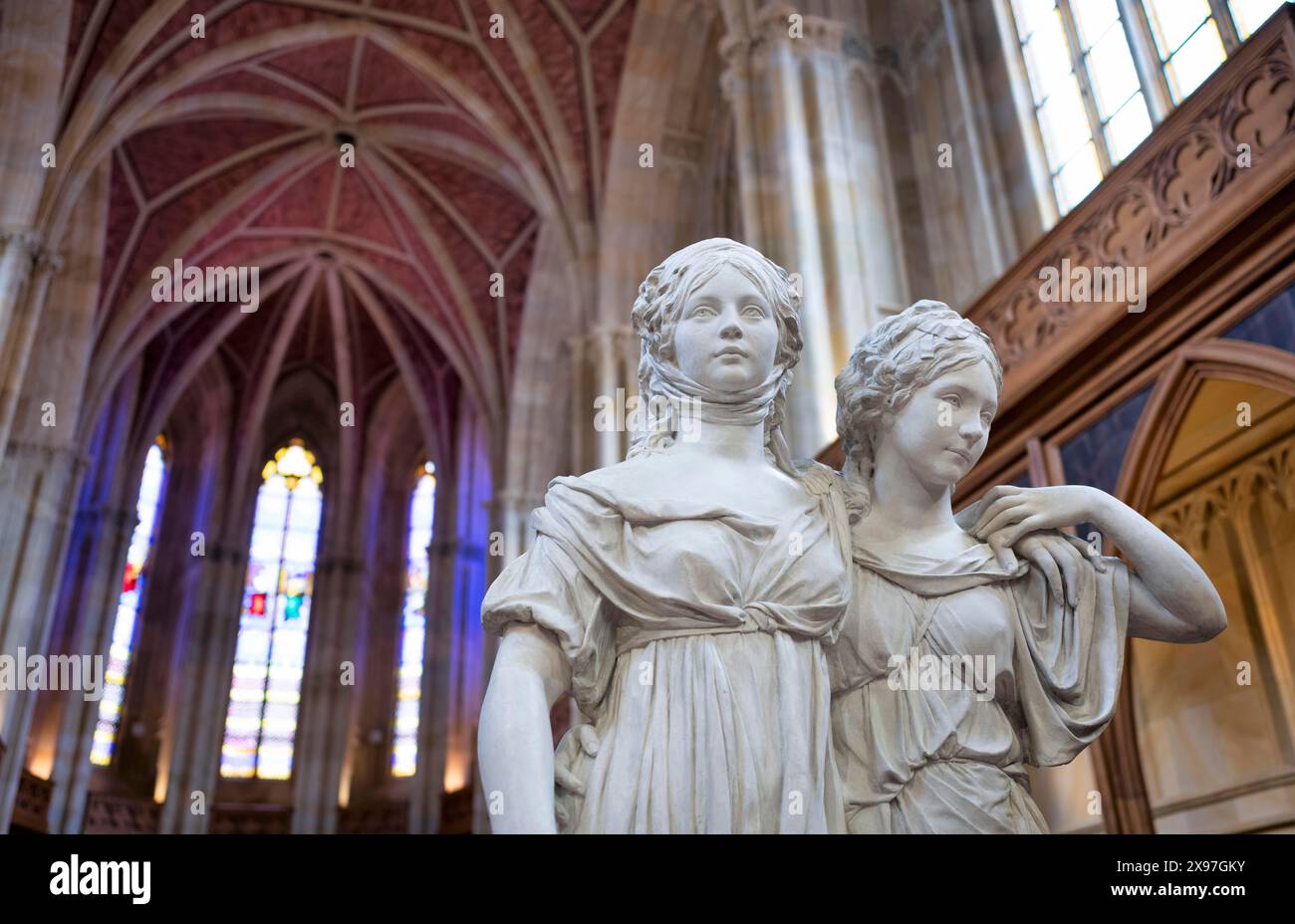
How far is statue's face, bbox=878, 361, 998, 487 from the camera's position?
1624mm

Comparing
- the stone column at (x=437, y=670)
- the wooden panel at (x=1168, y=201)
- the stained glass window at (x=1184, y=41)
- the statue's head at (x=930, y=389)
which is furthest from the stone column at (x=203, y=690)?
the statue's head at (x=930, y=389)

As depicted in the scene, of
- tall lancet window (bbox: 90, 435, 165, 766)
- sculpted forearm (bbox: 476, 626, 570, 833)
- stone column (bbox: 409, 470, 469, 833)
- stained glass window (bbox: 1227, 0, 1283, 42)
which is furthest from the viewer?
stone column (bbox: 409, 470, 469, 833)

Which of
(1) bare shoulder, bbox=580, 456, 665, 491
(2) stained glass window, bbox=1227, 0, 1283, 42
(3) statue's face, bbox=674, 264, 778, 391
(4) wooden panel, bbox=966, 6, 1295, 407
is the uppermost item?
(2) stained glass window, bbox=1227, 0, 1283, 42

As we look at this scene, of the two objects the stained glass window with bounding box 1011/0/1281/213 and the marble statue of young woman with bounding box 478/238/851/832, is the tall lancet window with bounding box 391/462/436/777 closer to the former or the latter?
the stained glass window with bounding box 1011/0/1281/213

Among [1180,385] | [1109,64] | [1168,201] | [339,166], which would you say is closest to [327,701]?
[339,166]

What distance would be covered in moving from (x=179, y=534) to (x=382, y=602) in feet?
11.5

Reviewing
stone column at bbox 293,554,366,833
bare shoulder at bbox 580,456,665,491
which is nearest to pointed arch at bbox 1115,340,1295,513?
bare shoulder at bbox 580,456,665,491

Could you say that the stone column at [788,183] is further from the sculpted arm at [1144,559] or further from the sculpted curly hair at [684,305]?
the sculpted arm at [1144,559]

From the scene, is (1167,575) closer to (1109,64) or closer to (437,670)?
(1109,64)

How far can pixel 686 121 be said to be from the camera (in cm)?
1382

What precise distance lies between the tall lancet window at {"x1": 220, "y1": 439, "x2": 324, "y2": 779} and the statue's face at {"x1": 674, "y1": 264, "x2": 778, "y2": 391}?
712 inches

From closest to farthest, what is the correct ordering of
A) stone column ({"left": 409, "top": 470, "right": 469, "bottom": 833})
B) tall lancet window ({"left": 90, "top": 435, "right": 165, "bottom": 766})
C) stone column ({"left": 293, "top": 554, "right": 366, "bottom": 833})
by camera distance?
tall lancet window ({"left": 90, "top": 435, "right": 165, "bottom": 766}) < stone column ({"left": 409, "top": 470, "right": 469, "bottom": 833}) < stone column ({"left": 293, "top": 554, "right": 366, "bottom": 833})

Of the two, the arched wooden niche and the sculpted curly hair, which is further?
the arched wooden niche

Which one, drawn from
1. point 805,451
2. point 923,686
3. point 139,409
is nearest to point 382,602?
point 139,409
